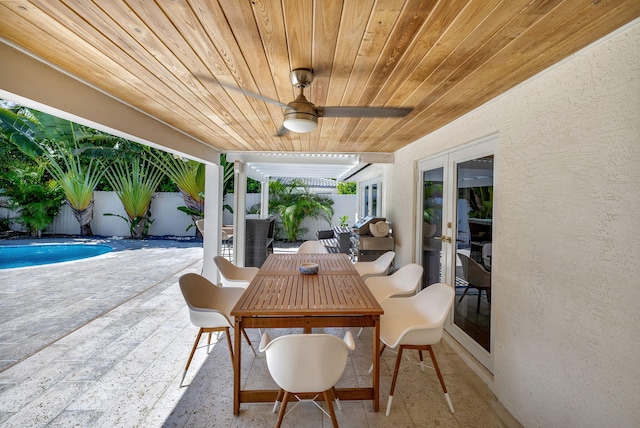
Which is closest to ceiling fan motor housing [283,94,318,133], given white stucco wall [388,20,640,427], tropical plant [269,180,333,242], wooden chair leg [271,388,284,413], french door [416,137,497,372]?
white stucco wall [388,20,640,427]

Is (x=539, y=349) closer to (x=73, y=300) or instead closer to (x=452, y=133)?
(x=452, y=133)

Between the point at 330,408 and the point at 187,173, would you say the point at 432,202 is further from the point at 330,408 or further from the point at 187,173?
the point at 187,173

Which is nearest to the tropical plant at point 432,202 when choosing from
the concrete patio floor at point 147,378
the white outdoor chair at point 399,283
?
the white outdoor chair at point 399,283

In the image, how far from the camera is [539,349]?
196 centimetres

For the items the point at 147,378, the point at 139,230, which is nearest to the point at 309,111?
the point at 147,378

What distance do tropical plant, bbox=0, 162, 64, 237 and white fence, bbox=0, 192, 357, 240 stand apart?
0.52 m

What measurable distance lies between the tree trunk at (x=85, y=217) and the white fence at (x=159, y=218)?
0.61ft

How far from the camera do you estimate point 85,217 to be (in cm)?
1135

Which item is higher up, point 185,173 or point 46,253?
point 185,173

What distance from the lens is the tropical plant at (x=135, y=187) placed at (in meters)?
11.2

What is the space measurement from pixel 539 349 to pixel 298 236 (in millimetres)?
9697

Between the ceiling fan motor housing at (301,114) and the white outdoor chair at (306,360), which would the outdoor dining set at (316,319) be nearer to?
the white outdoor chair at (306,360)

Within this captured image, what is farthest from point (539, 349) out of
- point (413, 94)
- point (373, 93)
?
point (373, 93)

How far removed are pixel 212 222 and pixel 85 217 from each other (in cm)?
965
